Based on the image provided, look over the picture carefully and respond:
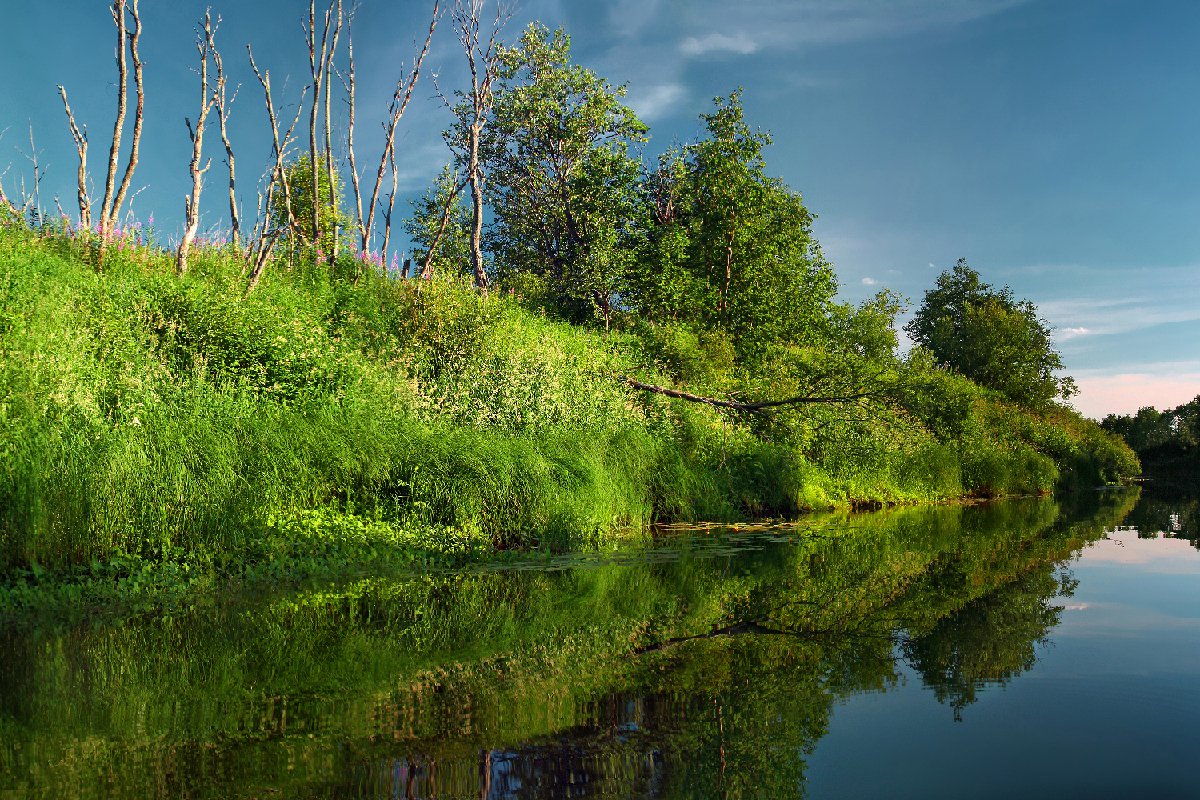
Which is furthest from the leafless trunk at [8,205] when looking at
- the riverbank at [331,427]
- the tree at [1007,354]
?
the tree at [1007,354]

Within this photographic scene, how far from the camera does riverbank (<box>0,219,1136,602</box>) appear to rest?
8.33 metres

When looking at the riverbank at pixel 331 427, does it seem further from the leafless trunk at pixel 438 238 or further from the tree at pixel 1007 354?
the tree at pixel 1007 354

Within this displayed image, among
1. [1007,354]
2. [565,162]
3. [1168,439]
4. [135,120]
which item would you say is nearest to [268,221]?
[135,120]

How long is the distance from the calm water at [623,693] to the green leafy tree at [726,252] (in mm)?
18465

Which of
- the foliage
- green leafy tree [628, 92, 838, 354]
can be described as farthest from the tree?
green leafy tree [628, 92, 838, 354]

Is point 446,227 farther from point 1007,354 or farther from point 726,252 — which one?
point 1007,354

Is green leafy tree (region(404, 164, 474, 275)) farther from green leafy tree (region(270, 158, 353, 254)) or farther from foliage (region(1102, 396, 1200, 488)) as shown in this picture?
foliage (region(1102, 396, 1200, 488))

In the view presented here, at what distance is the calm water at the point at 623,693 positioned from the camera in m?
3.53

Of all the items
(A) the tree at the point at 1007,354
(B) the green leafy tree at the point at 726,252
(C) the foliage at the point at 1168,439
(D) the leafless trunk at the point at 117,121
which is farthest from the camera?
(C) the foliage at the point at 1168,439

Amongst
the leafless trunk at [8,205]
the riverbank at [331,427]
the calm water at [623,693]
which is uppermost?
the leafless trunk at [8,205]

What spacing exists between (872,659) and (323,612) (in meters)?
4.56

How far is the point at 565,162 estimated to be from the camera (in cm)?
2833

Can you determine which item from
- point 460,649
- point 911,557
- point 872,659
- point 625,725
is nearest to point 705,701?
point 625,725

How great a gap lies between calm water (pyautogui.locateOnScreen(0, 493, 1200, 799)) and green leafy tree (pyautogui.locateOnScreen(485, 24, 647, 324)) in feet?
64.1
